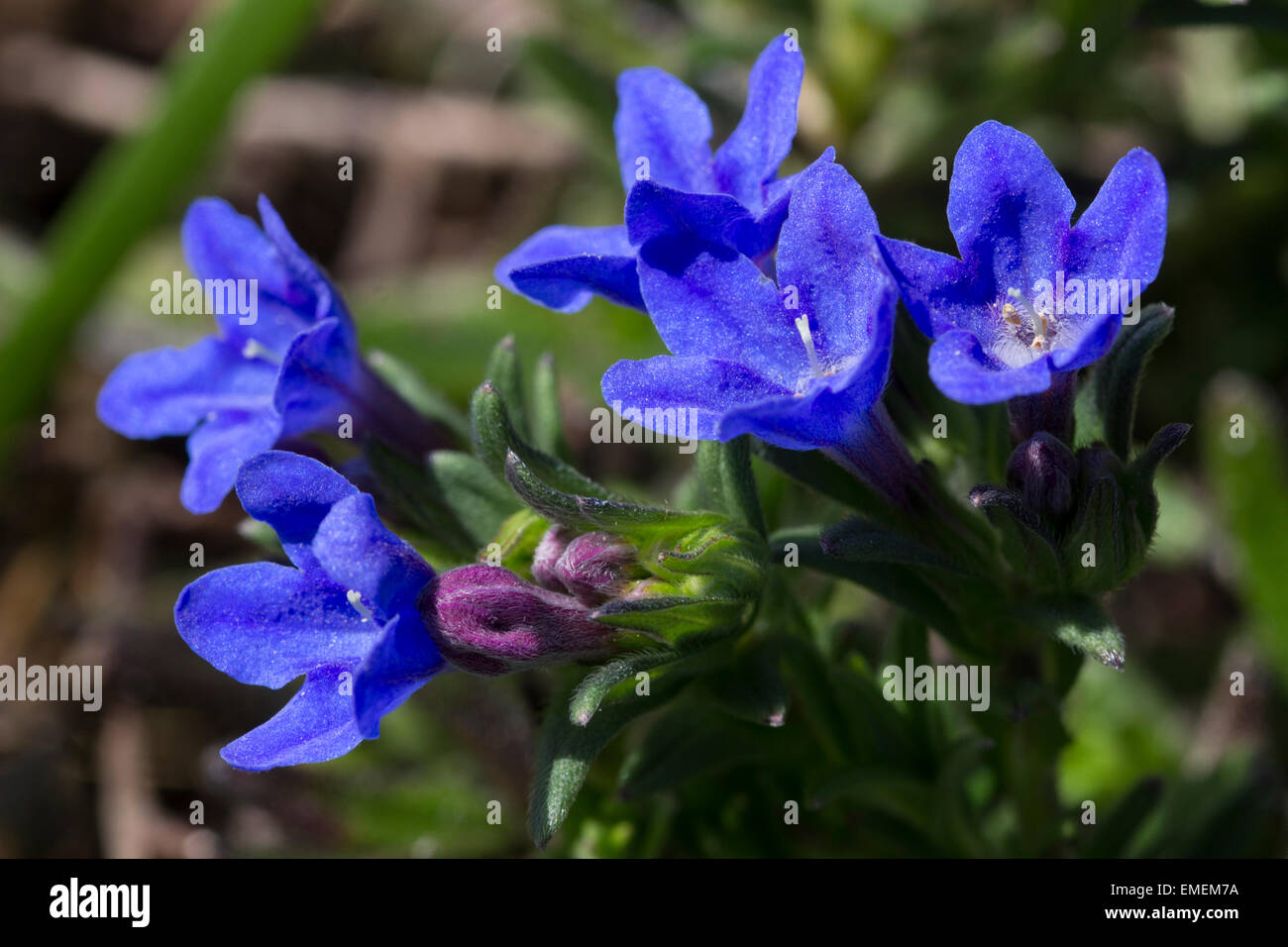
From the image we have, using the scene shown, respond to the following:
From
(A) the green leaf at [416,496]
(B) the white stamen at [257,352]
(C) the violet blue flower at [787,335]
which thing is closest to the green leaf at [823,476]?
(C) the violet blue flower at [787,335]

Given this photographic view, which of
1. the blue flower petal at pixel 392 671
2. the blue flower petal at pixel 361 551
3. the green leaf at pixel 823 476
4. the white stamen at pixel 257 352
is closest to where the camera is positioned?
the blue flower petal at pixel 392 671

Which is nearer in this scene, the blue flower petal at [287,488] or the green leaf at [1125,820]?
the blue flower petal at [287,488]

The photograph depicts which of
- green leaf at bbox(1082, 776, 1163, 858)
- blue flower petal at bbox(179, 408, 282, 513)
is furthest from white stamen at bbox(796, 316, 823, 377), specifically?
green leaf at bbox(1082, 776, 1163, 858)

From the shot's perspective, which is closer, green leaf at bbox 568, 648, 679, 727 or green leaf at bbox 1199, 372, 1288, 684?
green leaf at bbox 568, 648, 679, 727

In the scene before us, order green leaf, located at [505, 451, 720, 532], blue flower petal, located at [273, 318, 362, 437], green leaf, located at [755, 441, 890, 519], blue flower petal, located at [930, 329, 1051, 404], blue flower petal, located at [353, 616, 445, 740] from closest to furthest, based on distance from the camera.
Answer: blue flower petal, located at [930, 329, 1051, 404] < blue flower petal, located at [353, 616, 445, 740] < green leaf, located at [505, 451, 720, 532] < green leaf, located at [755, 441, 890, 519] < blue flower petal, located at [273, 318, 362, 437]

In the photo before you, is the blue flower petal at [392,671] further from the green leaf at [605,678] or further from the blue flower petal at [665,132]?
the blue flower petal at [665,132]

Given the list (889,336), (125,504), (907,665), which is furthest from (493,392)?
(125,504)

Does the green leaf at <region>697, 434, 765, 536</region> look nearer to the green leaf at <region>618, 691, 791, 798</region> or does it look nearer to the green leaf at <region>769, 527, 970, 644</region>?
the green leaf at <region>769, 527, 970, 644</region>
